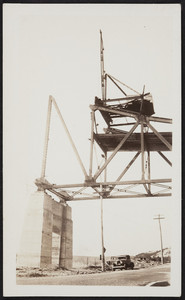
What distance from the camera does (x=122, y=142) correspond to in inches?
419

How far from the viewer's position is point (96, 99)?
10.8 m

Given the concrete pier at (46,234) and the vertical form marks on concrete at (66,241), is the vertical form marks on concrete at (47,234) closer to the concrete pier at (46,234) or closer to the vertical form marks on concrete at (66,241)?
the concrete pier at (46,234)

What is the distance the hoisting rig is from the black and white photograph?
0.04 meters

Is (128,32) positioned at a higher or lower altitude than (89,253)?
higher

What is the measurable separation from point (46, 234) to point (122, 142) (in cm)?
334

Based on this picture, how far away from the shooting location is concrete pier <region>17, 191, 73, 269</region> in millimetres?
10062

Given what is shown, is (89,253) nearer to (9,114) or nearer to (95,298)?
(95,298)

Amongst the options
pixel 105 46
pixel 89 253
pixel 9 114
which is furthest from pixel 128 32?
pixel 89 253

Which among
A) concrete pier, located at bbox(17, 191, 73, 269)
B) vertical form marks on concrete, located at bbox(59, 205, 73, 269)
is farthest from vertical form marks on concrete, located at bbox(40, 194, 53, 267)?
vertical form marks on concrete, located at bbox(59, 205, 73, 269)

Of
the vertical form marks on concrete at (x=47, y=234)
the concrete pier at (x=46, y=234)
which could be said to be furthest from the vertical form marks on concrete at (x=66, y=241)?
the vertical form marks on concrete at (x=47, y=234)

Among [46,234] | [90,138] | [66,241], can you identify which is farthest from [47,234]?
[90,138]

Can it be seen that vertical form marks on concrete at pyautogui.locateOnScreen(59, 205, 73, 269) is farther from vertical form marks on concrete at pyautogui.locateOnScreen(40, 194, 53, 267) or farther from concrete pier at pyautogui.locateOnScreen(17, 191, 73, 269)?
vertical form marks on concrete at pyautogui.locateOnScreen(40, 194, 53, 267)

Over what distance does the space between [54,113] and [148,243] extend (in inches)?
169

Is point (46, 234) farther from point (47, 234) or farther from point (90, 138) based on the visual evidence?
point (90, 138)
